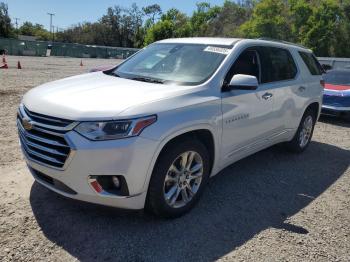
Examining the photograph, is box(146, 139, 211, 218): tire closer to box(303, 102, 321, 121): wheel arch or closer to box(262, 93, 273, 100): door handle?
box(262, 93, 273, 100): door handle

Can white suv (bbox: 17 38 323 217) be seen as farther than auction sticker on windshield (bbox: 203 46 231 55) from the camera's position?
No

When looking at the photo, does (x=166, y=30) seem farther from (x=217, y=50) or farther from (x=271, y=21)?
(x=217, y=50)

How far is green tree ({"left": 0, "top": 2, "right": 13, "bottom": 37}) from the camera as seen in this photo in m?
80.5

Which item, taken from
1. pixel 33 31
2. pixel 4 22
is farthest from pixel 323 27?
pixel 33 31

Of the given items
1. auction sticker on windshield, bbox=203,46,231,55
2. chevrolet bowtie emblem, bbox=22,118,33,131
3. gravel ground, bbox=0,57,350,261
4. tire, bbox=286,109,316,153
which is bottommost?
gravel ground, bbox=0,57,350,261

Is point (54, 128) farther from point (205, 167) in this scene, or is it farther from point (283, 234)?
point (283, 234)

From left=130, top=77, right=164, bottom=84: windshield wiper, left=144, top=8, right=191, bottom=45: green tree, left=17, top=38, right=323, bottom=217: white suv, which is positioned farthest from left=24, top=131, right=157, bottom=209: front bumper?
left=144, top=8, right=191, bottom=45: green tree

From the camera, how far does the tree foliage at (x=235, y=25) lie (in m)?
43.5

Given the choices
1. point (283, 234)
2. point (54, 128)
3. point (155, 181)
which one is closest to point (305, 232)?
point (283, 234)

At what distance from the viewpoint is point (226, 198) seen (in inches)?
184

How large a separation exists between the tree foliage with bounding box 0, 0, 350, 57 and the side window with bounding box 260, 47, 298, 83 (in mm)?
40313

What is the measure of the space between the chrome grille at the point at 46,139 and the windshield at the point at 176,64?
1.31m

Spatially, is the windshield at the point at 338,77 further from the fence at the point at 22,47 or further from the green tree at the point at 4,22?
the green tree at the point at 4,22

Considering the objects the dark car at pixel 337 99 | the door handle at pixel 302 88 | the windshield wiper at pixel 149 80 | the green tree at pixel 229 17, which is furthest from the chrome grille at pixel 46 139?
the green tree at pixel 229 17
